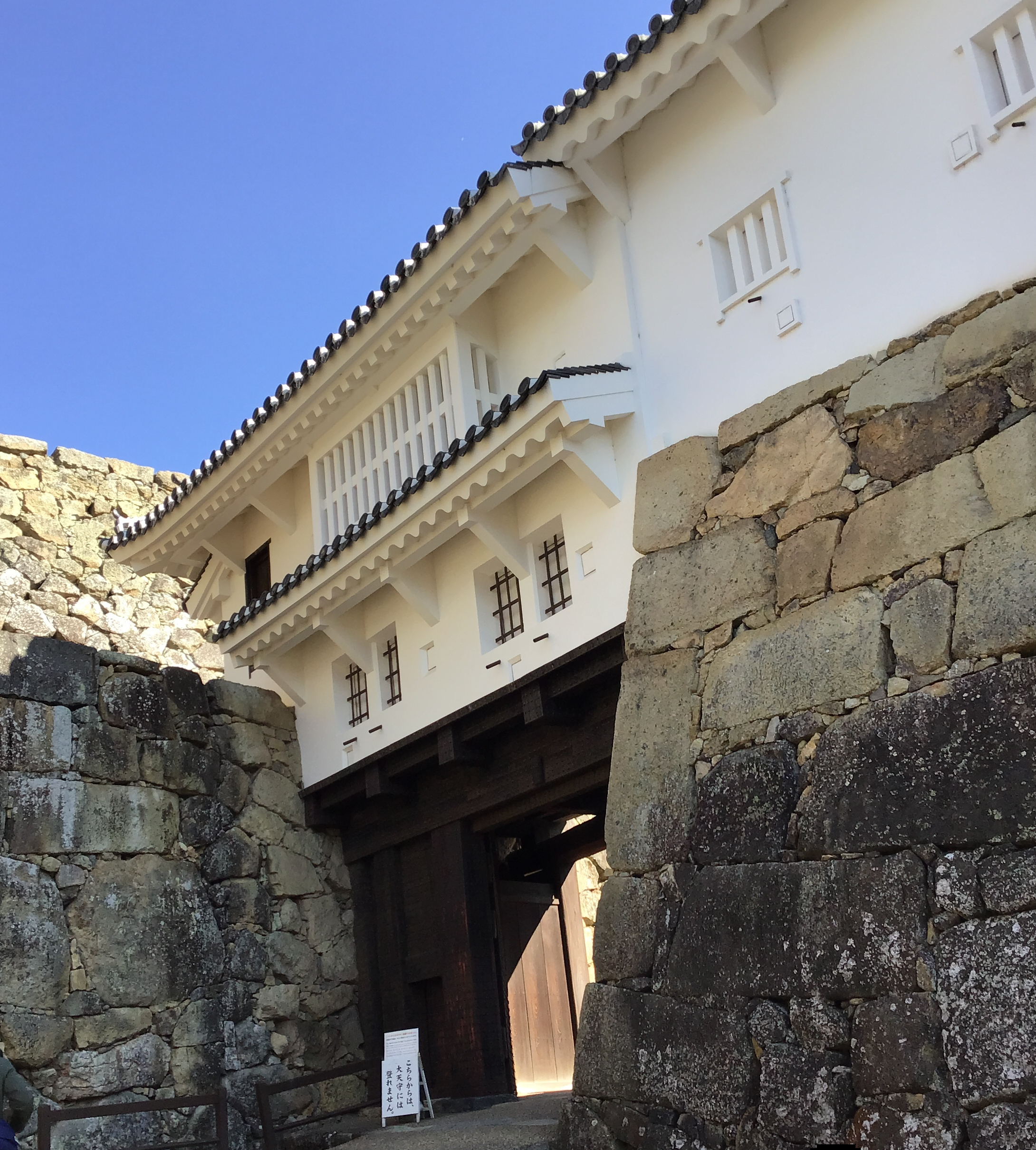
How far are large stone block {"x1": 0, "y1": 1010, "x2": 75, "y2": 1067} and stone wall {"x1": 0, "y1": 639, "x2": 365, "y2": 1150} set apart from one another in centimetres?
1

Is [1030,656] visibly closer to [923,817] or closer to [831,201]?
[923,817]

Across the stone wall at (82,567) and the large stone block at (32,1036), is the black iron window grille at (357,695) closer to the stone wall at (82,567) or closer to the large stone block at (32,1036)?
the large stone block at (32,1036)

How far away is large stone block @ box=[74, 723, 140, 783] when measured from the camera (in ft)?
32.1

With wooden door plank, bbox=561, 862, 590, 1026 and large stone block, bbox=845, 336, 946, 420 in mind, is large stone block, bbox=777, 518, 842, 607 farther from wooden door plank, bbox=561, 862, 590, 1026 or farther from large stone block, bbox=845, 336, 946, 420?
wooden door plank, bbox=561, 862, 590, 1026

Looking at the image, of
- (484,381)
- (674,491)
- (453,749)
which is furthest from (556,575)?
(484,381)

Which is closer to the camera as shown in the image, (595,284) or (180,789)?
(595,284)

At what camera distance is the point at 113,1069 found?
896 centimetres

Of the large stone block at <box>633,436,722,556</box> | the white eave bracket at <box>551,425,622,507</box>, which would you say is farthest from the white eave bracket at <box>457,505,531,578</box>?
the large stone block at <box>633,436,722,556</box>

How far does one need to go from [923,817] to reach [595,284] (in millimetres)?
4881

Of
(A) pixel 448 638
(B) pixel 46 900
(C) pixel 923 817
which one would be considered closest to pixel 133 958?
(B) pixel 46 900

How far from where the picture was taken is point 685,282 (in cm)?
823

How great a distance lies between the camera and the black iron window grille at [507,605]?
30.5 feet

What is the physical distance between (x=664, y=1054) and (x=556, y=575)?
12.1ft

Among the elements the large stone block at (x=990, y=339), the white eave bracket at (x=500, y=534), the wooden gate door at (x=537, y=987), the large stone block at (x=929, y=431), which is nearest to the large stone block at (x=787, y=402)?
the large stone block at (x=929, y=431)
